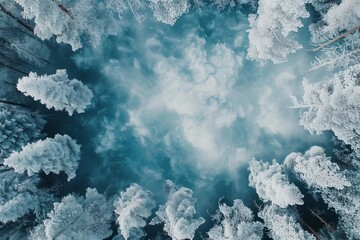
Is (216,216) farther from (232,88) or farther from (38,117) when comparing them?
(38,117)

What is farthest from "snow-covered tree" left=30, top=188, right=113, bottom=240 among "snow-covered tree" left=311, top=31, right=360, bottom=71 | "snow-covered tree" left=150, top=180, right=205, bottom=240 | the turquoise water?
"snow-covered tree" left=311, top=31, right=360, bottom=71

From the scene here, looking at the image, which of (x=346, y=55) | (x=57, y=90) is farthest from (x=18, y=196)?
(x=346, y=55)

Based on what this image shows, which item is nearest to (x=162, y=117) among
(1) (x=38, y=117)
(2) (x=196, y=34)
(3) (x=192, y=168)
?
(3) (x=192, y=168)

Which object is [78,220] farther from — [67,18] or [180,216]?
[67,18]

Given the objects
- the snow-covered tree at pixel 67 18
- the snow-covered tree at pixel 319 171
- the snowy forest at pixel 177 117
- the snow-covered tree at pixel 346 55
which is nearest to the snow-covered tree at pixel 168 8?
the snowy forest at pixel 177 117

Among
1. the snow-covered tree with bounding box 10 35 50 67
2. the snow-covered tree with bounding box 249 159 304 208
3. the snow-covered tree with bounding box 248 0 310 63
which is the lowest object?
the snow-covered tree with bounding box 249 159 304 208

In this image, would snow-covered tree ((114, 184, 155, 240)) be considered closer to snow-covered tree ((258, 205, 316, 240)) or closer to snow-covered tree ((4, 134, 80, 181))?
snow-covered tree ((4, 134, 80, 181))

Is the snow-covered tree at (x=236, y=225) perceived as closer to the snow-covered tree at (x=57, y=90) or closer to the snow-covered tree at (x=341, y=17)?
the snow-covered tree at (x=57, y=90)

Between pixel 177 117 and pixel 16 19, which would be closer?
pixel 16 19
